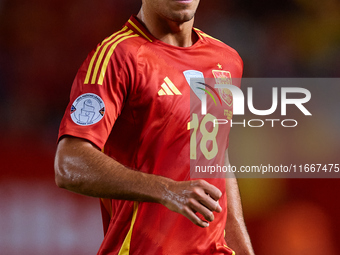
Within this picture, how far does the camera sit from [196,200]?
49.5 inches

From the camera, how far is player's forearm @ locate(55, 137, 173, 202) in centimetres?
135

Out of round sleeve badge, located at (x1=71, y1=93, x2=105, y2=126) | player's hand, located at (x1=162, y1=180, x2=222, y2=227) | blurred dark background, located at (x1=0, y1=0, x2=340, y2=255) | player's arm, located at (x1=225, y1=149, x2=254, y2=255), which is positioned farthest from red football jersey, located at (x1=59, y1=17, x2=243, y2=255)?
blurred dark background, located at (x1=0, y1=0, x2=340, y2=255)

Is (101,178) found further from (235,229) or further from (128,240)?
(235,229)

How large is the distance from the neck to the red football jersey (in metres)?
0.05

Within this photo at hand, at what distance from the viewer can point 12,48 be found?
425cm

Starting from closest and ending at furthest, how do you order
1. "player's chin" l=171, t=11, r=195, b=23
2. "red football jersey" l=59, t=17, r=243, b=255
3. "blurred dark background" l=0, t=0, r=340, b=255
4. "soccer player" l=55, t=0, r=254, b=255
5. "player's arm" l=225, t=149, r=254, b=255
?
"soccer player" l=55, t=0, r=254, b=255 < "red football jersey" l=59, t=17, r=243, b=255 < "player's chin" l=171, t=11, r=195, b=23 < "player's arm" l=225, t=149, r=254, b=255 < "blurred dark background" l=0, t=0, r=340, b=255

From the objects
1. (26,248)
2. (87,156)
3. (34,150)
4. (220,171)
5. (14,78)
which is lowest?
(26,248)

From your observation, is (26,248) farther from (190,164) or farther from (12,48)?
(190,164)

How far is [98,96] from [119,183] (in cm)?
27

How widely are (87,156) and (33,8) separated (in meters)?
3.25

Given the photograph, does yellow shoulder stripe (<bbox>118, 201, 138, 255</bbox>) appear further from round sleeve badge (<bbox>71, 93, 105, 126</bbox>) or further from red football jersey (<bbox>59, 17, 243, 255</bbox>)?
round sleeve badge (<bbox>71, 93, 105, 126</bbox>)

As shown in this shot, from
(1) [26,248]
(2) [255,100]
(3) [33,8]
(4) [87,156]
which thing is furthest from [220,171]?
(3) [33,8]

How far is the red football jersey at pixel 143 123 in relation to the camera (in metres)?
1.52

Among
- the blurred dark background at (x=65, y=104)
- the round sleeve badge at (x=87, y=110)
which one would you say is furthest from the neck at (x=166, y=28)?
the blurred dark background at (x=65, y=104)
